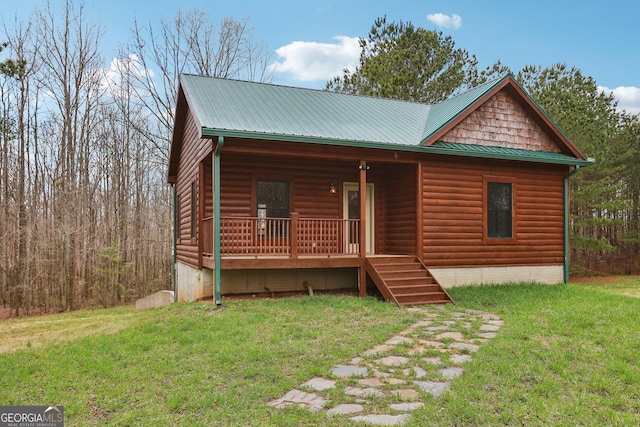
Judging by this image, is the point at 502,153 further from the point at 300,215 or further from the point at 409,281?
the point at 300,215

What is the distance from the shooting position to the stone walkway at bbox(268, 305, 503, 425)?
425cm

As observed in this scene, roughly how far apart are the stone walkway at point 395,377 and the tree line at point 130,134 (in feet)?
41.1

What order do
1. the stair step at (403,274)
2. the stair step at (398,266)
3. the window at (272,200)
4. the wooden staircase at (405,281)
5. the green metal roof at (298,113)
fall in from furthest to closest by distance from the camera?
the window at (272,200)
the stair step at (398,266)
the stair step at (403,274)
the green metal roof at (298,113)
the wooden staircase at (405,281)

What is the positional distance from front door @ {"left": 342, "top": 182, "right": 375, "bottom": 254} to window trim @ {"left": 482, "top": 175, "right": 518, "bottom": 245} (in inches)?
114

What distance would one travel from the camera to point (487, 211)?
12.2m

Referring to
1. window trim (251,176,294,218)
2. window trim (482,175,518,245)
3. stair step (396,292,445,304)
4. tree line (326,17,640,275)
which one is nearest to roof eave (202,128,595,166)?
window trim (482,175,518,245)

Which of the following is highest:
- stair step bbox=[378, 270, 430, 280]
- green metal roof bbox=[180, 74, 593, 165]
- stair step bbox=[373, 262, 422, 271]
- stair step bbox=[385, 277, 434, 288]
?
green metal roof bbox=[180, 74, 593, 165]

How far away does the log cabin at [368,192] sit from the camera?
10094 millimetres

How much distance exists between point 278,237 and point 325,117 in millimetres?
3364

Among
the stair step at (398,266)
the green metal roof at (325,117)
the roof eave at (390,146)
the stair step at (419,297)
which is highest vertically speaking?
the green metal roof at (325,117)

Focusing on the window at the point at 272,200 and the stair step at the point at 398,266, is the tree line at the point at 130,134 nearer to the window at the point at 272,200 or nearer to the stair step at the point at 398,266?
the window at the point at 272,200

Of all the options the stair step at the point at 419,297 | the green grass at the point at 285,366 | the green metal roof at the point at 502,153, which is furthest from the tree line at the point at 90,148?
the stair step at the point at 419,297

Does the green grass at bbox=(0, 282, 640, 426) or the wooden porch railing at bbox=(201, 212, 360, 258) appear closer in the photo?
the green grass at bbox=(0, 282, 640, 426)

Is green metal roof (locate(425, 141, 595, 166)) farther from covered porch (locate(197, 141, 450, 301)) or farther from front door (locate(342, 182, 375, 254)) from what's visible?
front door (locate(342, 182, 375, 254))
